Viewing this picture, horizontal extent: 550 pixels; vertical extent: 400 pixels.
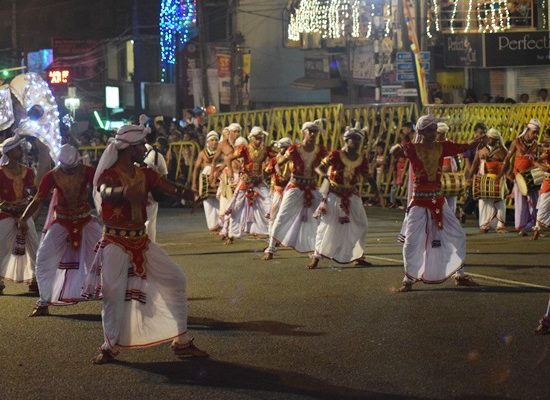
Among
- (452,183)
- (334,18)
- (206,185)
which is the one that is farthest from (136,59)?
(452,183)

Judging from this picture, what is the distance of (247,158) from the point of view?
62.2ft

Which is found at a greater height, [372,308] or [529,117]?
[529,117]

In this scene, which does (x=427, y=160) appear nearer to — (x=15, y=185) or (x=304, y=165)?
(x=304, y=165)

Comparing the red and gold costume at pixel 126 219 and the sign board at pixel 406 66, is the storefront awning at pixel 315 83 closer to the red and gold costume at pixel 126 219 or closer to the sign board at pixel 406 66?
the sign board at pixel 406 66

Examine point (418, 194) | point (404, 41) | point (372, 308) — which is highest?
point (404, 41)

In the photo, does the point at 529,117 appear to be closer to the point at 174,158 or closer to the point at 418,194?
the point at 418,194

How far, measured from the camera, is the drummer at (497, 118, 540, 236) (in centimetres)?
1892

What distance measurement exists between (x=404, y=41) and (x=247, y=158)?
32.2 feet

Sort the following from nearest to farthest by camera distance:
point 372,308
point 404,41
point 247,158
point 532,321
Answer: point 532,321, point 372,308, point 247,158, point 404,41

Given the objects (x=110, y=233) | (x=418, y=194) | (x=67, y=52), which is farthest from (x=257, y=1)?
(x=110, y=233)

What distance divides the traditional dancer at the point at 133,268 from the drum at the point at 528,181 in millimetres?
10815

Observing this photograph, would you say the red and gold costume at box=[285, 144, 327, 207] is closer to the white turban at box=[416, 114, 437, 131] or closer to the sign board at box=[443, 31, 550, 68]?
the white turban at box=[416, 114, 437, 131]

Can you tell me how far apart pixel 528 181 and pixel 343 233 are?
522cm

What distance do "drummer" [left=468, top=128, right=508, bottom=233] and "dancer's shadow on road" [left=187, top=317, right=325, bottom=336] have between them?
10.2m
